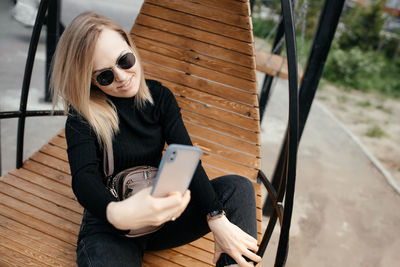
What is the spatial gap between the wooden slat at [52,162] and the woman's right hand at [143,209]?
40.0 inches

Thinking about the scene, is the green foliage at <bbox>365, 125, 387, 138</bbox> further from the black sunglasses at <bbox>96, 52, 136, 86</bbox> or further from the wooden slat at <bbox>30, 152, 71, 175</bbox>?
the black sunglasses at <bbox>96, 52, 136, 86</bbox>

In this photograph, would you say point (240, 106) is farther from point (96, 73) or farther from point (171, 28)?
point (96, 73)

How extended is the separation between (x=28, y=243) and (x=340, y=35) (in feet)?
40.3

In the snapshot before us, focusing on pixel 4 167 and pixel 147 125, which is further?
pixel 4 167

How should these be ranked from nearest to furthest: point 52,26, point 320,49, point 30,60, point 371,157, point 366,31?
point 30,60 → point 320,49 → point 52,26 → point 371,157 → point 366,31

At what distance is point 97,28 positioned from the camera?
1126 mm

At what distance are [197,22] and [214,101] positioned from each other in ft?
1.68

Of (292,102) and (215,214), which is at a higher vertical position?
(292,102)

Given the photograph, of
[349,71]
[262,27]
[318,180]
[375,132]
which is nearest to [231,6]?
[318,180]

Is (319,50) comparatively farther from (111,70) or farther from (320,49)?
(111,70)

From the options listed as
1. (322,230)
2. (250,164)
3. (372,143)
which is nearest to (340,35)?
(372,143)

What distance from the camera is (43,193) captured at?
1712 mm

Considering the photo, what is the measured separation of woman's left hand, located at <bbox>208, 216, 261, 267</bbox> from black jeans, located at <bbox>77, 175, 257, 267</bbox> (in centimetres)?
4

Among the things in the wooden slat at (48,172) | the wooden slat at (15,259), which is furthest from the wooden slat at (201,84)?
the wooden slat at (15,259)
